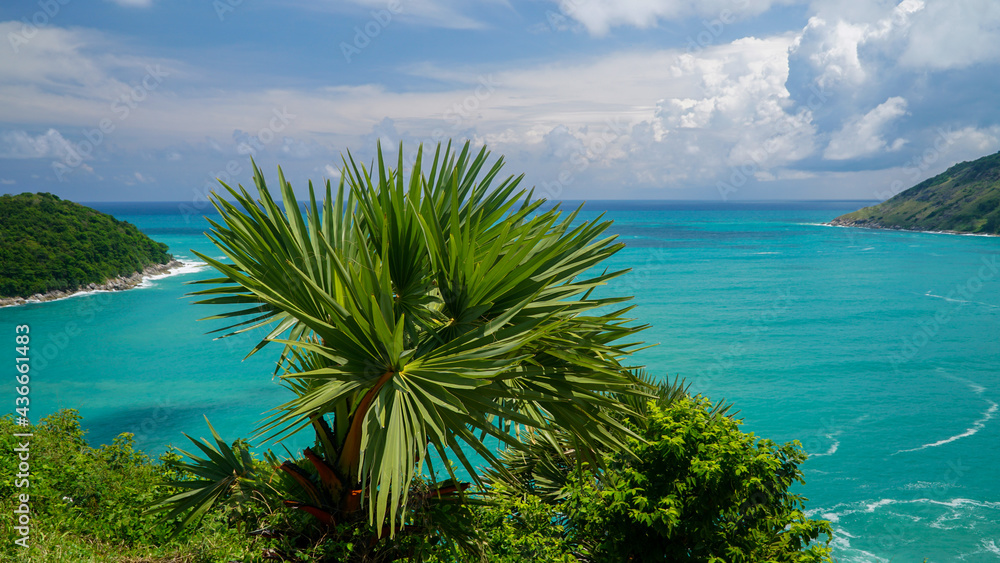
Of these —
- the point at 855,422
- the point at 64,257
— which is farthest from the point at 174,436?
the point at 64,257

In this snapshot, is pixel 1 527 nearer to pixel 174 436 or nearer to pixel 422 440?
pixel 422 440

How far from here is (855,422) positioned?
2606cm

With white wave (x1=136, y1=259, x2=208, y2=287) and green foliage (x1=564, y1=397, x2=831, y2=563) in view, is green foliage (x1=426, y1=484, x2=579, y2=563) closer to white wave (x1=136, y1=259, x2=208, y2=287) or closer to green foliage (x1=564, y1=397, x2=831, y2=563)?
green foliage (x1=564, y1=397, x2=831, y2=563)

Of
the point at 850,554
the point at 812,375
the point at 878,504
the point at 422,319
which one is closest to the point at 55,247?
the point at 812,375

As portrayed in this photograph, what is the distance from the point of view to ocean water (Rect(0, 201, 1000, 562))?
19016 millimetres

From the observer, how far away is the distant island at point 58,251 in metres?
49.2

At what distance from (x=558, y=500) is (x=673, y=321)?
37.7 m

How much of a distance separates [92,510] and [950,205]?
149m

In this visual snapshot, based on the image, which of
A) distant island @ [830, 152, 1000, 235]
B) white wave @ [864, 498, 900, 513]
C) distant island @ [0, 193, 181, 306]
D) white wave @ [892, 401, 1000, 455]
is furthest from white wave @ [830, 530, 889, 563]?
distant island @ [830, 152, 1000, 235]

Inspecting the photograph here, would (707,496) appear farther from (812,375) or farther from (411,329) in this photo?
(812,375)

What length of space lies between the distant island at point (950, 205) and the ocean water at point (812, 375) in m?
51.5

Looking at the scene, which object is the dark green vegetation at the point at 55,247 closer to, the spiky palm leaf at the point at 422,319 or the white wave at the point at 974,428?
the spiky palm leaf at the point at 422,319

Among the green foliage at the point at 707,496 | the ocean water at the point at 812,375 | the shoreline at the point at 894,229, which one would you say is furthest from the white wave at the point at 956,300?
the shoreline at the point at 894,229

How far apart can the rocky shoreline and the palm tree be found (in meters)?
58.8
